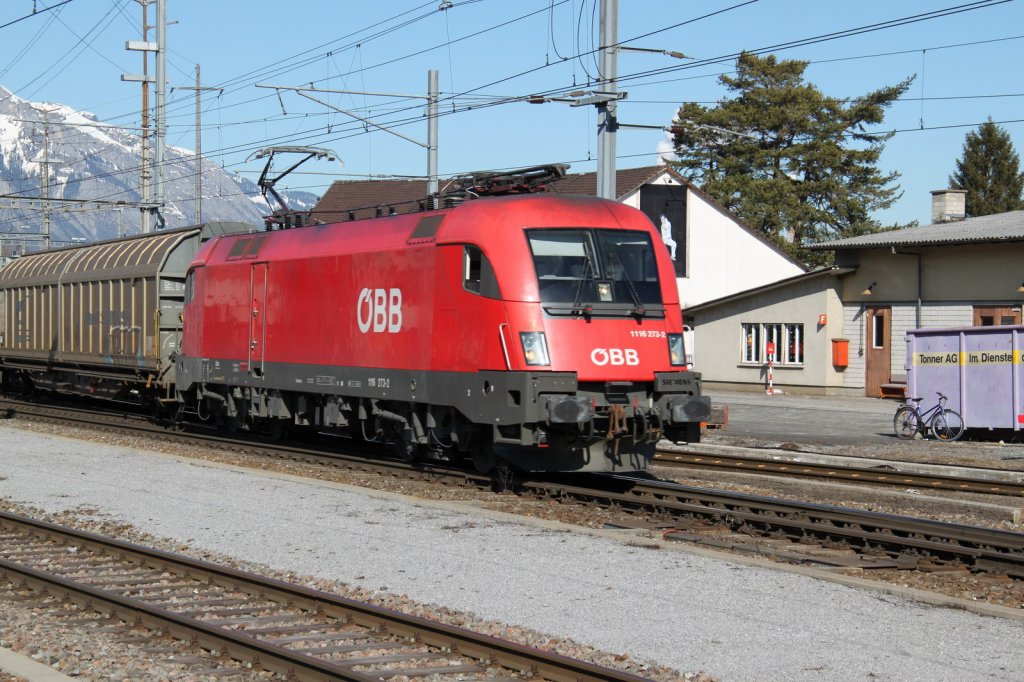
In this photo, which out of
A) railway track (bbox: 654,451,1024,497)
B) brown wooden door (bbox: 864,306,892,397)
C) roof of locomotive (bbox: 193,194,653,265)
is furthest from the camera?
brown wooden door (bbox: 864,306,892,397)

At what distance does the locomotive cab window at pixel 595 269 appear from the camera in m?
13.7

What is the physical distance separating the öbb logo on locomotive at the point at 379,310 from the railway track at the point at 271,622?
5.65m

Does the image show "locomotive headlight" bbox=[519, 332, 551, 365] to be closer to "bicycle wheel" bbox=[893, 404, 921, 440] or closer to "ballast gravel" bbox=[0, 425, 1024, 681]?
"ballast gravel" bbox=[0, 425, 1024, 681]

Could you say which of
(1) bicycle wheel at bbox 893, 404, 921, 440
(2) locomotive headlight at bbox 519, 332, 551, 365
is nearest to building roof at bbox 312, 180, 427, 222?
(1) bicycle wheel at bbox 893, 404, 921, 440

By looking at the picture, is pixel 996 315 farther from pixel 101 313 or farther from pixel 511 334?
pixel 101 313

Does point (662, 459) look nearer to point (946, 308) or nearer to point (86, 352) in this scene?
point (86, 352)

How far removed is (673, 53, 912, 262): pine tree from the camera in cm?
5912

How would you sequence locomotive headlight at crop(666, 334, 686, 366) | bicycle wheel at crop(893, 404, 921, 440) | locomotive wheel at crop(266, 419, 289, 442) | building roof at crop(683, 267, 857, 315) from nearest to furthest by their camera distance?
locomotive headlight at crop(666, 334, 686, 366) < locomotive wheel at crop(266, 419, 289, 442) < bicycle wheel at crop(893, 404, 921, 440) < building roof at crop(683, 267, 857, 315)

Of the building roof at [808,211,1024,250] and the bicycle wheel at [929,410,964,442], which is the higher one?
the building roof at [808,211,1024,250]

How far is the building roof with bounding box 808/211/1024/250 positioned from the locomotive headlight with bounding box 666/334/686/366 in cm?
1878

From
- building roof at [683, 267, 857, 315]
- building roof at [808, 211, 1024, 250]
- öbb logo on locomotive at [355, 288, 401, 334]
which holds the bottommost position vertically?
öbb logo on locomotive at [355, 288, 401, 334]

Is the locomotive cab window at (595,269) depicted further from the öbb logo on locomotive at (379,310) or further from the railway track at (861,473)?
the railway track at (861,473)

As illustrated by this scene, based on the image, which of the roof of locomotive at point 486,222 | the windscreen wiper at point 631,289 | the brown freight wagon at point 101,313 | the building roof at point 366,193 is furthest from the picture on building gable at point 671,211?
the windscreen wiper at point 631,289

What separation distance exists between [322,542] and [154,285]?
13589 mm
